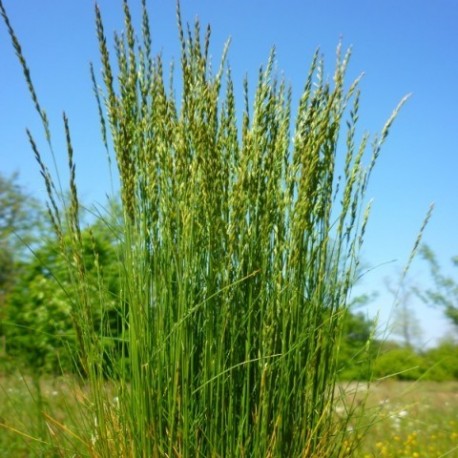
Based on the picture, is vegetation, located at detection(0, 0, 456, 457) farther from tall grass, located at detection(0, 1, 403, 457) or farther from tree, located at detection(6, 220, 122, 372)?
tree, located at detection(6, 220, 122, 372)

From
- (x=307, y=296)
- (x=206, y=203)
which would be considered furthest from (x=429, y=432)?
(x=206, y=203)

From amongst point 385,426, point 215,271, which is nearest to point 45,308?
point 385,426

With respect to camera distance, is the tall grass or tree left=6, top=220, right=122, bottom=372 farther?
tree left=6, top=220, right=122, bottom=372

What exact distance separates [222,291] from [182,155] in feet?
1.63

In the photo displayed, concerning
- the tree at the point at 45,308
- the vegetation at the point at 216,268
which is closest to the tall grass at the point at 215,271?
the vegetation at the point at 216,268

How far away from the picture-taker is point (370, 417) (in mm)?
2758

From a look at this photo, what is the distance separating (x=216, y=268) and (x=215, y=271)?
0.01 metres

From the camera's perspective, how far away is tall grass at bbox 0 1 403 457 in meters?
2.35

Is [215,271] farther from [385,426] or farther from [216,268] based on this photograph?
[385,426]

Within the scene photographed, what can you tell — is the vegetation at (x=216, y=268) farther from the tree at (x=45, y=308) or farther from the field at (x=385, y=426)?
the tree at (x=45, y=308)

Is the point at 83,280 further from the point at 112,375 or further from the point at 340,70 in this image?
the point at 340,70

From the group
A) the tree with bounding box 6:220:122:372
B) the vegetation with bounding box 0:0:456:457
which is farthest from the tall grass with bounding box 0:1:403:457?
the tree with bounding box 6:220:122:372

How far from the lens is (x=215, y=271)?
2.40 metres

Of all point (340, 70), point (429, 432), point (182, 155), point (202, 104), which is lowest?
point (429, 432)
